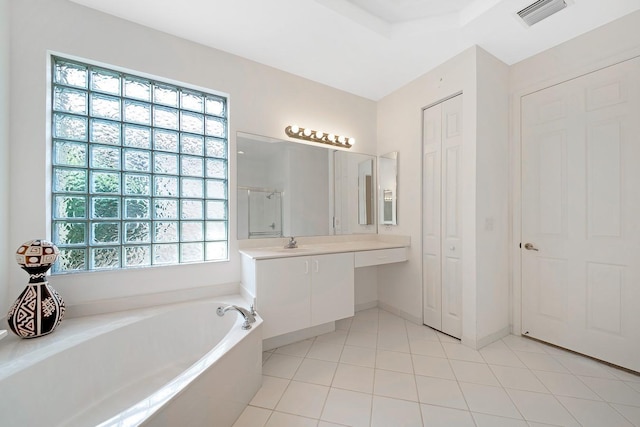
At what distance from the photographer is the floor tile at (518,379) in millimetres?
1561

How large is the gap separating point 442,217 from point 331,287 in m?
1.28

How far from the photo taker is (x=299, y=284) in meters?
1.98

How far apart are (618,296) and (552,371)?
72 cm

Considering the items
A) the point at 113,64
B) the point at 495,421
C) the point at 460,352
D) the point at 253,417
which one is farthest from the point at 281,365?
the point at 113,64

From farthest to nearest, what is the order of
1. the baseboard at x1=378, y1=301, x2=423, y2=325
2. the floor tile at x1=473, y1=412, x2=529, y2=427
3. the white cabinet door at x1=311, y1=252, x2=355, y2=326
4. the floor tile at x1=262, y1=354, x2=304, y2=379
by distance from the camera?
the baseboard at x1=378, y1=301, x2=423, y2=325, the white cabinet door at x1=311, y1=252, x2=355, y2=326, the floor tile at x1=262, y1=354, x2=304, y2=379, the floor tile at x1=473, y1=412, x2=529, y2=427

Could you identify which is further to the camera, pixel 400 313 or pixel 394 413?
pixel 400 313

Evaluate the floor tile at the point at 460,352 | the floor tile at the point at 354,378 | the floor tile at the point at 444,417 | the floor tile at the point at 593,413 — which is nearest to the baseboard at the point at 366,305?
the floor tile at the point at 460,352

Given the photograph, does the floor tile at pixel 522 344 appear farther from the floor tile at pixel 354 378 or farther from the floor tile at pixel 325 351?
the floor tile at pixel 325 351

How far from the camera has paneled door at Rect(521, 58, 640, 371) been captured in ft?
5.55

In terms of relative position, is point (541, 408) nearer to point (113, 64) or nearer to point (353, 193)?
point (353, 193)

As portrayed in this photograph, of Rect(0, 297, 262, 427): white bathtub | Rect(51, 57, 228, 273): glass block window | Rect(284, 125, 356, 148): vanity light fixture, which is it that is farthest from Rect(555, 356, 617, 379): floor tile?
Rect(51, 57, 228, 273): glass block window

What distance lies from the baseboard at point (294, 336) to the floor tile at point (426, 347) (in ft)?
2.47

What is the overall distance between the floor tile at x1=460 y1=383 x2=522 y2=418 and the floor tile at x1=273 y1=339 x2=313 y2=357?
1169 millimetres

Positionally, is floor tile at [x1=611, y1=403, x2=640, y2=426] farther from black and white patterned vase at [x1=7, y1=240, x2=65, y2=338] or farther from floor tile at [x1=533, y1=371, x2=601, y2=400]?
black and white patterned vase at [x1=7, y1=240, x2=65, y2=338]
